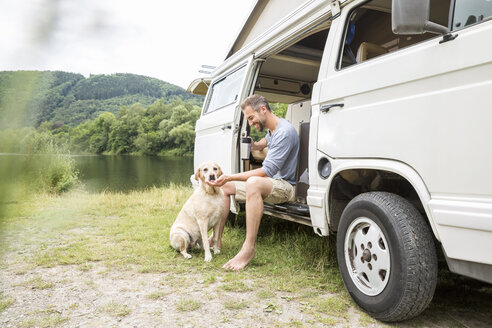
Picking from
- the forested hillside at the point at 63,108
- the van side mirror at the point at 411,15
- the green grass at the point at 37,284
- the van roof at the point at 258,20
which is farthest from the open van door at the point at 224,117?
the forested hillside at the point at 63,108

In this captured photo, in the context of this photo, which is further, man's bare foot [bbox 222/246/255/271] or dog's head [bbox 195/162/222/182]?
dog's head [bbox 195/162/222/182]

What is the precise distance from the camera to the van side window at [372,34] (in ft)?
8.60

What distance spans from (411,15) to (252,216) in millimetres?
2211

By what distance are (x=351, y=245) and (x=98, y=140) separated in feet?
7.26

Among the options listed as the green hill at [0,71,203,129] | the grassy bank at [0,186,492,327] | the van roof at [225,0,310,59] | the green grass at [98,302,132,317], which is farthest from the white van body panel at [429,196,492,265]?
the van roof at [225,0,310,59]

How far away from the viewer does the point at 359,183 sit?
2.70 meters

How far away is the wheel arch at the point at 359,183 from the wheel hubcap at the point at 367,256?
293mm

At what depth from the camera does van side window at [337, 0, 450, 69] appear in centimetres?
262

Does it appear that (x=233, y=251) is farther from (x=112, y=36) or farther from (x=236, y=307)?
(x=112, y=36)

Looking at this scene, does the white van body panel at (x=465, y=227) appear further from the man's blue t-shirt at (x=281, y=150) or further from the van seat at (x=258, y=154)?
the van seat at (x=258, y=154)

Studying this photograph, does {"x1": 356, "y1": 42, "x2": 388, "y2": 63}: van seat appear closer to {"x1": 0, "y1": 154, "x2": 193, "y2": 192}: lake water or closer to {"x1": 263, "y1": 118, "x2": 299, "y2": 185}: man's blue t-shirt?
{"x1": 263, "y1": 118, "x2": 299, "y2": 185}: man's blue t-shirt

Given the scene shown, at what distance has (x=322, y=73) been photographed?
2.79 metres

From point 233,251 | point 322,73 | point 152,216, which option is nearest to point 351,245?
point 322,73

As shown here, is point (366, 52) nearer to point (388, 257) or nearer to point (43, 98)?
point (388, 257)
